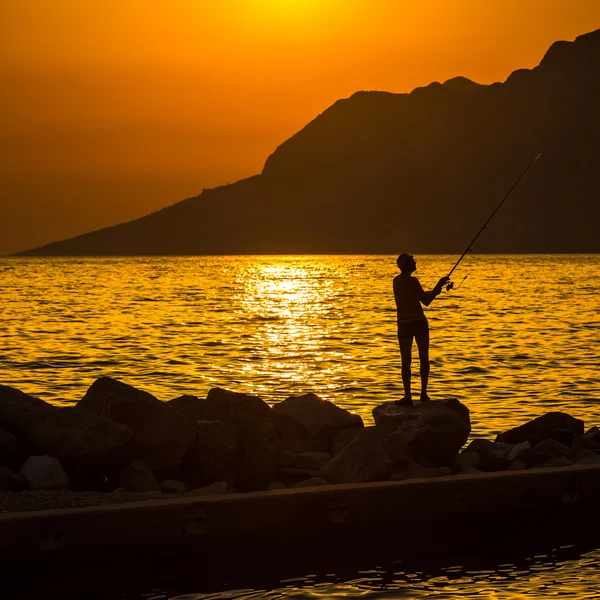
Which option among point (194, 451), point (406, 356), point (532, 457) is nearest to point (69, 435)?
point (194, 451)

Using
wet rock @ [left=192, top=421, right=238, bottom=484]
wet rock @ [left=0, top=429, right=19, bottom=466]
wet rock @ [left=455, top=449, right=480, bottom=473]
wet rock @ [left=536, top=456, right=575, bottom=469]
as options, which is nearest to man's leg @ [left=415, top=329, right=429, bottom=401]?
wet rock @ [left=455, top=449, right=480, bottom=473]

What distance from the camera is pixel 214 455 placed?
12.2 m

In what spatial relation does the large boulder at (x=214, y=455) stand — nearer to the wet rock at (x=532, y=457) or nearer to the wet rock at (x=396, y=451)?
the wet rock at (x=396, y=451)

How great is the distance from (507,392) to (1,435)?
646 inches

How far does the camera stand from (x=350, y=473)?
457 inches

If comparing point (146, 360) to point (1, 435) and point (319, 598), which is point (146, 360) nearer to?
point (1, 435)

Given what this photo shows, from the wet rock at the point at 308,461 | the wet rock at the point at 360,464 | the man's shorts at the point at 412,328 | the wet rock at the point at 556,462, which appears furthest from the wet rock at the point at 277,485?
the wet rock at the point at 556,462

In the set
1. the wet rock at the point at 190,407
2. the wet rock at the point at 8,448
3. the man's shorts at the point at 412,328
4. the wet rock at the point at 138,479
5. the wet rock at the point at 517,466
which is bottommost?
the wet rock at the point at 517,466

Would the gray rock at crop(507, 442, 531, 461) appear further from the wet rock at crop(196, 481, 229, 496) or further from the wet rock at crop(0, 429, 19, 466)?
the wet rock at crop(0, 429, 19, 466)

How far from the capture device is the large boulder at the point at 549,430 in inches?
588

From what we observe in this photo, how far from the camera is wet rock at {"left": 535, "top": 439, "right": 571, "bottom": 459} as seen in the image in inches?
540

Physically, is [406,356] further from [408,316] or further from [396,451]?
[396,451]

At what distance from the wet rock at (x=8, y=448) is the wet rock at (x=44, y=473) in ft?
0.67

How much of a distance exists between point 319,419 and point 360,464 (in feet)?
9.15
